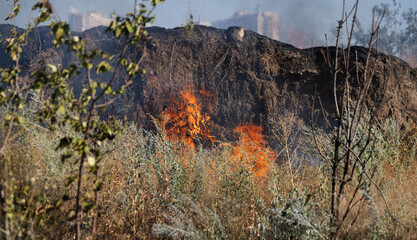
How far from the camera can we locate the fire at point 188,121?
6.28 metres

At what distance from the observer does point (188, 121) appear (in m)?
6.36

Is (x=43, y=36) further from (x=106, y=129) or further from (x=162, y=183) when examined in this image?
(x=106, y=129)

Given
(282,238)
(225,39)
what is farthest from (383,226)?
(225,39)

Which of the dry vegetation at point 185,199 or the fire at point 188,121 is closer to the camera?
the dry vegetation at point 185,199

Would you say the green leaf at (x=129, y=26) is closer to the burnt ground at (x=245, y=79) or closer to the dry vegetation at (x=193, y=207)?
the dry vegetation at (x=193, y=207)

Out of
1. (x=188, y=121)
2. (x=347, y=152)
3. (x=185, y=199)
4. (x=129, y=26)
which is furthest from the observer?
(x=188, y=121)

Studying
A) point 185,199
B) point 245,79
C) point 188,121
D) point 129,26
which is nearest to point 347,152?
point 185,199

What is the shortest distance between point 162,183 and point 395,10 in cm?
2715

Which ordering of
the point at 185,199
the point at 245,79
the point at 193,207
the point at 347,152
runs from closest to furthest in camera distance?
the point at 347,152 → the point at 185,199 → the point at 193,207 → the point at 245,79

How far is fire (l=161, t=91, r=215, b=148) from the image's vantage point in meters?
6.28

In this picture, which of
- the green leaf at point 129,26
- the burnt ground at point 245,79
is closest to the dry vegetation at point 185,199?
the green leaf at point 129,26

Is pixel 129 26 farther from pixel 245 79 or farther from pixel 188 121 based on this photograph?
pixel 245 79

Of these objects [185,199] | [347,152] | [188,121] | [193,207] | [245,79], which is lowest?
[193,207]

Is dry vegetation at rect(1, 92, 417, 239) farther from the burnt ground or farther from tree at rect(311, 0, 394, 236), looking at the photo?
the burnt ground
